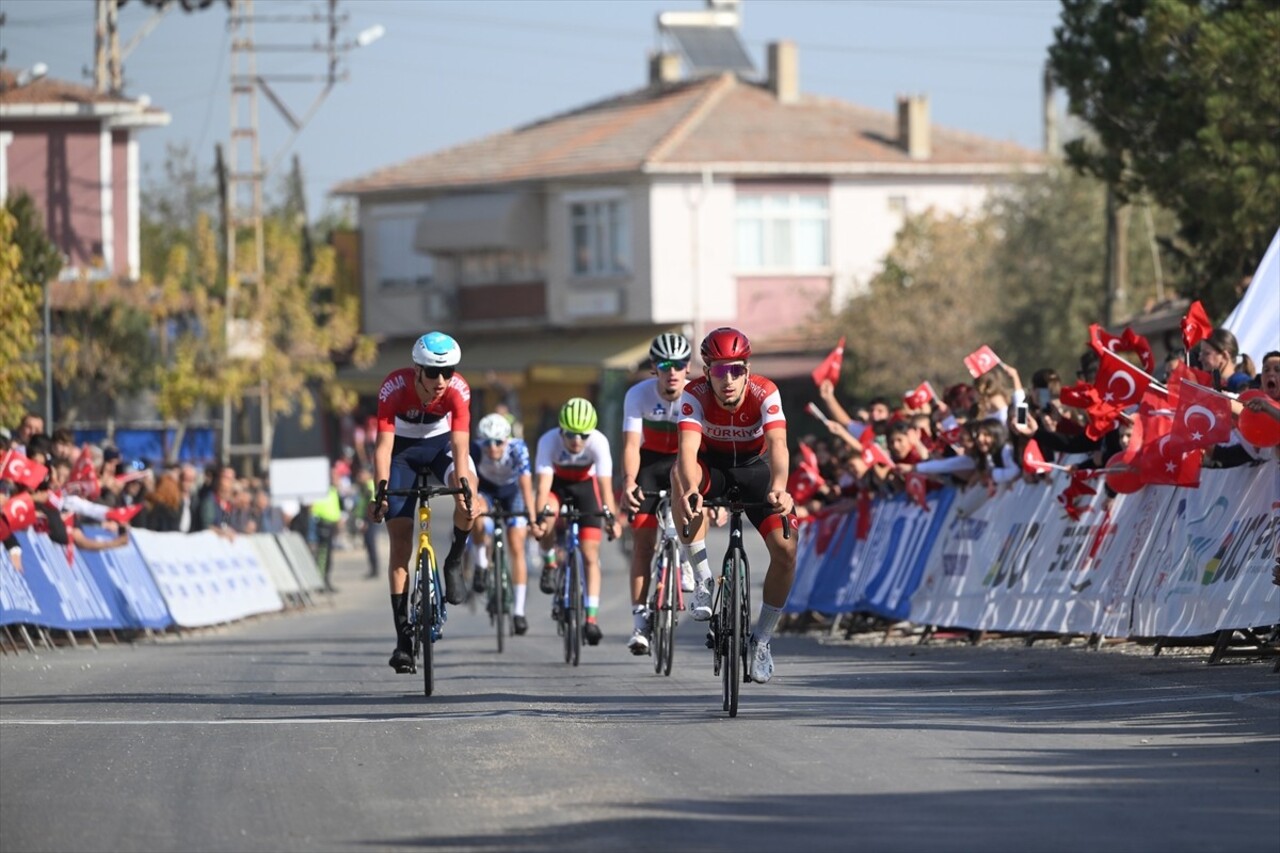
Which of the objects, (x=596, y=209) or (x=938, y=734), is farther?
(x=596, y=209)

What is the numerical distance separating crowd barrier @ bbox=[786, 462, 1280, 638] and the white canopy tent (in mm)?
2235

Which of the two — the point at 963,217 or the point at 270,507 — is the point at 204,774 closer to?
the point at 270,507

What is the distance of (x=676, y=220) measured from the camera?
6869 cm

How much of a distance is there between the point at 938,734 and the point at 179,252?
4706cm

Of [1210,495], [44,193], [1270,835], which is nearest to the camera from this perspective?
[1270,835]

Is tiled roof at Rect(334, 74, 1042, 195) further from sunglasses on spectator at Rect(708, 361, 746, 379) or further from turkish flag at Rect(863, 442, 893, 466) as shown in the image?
sunglasses on spectator at Rect(708, 361, 746, 379)

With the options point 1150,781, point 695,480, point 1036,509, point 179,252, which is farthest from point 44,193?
point 1150,781

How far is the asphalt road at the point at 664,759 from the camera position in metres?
8.54

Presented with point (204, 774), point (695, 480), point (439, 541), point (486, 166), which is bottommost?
point (439, 541)

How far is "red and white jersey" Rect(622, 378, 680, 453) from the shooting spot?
15.4m

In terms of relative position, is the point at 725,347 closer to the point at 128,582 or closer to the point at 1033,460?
the point at 1033,460

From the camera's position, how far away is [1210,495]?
601 inches

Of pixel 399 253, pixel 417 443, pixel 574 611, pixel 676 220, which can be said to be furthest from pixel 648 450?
pixel 399 253

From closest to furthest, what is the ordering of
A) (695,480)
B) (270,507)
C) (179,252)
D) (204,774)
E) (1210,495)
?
(204,774) → (695,480) → (1210,495) → (270,507) → (179,252)
